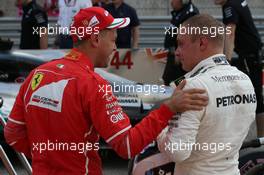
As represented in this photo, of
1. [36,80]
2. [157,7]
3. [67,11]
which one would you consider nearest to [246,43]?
[67,11]

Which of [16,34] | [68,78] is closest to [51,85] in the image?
[68,78]

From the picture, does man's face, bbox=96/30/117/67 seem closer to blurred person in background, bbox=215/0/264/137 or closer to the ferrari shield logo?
the ferrari shield logo

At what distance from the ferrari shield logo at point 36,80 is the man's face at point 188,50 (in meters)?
0.63

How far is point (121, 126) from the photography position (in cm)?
273

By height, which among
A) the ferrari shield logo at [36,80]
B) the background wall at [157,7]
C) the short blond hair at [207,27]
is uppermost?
the short blond hair at [207,27]

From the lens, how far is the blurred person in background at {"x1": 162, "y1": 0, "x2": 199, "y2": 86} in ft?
26.2

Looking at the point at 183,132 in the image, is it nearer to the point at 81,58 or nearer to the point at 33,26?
the point at 81,58

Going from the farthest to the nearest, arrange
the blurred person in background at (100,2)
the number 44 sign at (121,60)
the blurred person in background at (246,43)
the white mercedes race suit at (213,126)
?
the blurred person in background at (100,2), the number 44 sign at (121,60), the blurred person in background at (246,43), the white mercedes race suit at (213,126)

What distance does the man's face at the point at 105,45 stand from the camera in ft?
9.40

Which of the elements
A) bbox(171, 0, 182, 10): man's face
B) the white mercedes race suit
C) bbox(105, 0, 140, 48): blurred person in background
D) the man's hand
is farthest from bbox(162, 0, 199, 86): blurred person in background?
the man's hand

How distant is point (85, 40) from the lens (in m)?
2.86

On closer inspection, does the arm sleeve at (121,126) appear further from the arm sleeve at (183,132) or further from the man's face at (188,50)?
the man's face at (188,50)

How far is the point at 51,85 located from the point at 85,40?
0.25 m

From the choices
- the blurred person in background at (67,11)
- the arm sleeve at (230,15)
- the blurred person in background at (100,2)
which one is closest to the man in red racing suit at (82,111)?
the arm sleeve at (230,15)
